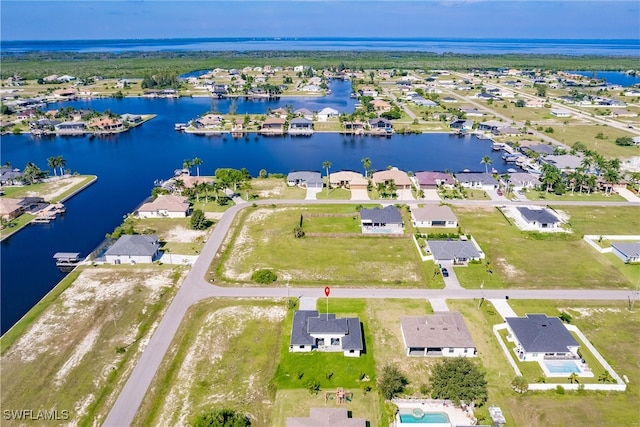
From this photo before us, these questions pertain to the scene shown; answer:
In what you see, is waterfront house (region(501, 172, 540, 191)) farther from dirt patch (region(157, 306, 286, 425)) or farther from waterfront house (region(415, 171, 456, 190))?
dirt patch (region(157, 306, 286, 425))

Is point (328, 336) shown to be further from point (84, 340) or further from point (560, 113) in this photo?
point (560, 113)

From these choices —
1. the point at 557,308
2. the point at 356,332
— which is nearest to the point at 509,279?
the point at 557,308

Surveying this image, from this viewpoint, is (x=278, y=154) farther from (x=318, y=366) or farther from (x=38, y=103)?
(x=38, y=103)

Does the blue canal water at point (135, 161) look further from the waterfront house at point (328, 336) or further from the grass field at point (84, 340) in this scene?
the waterfront house at point (328, 336)

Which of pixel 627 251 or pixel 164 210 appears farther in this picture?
pixel 164 210

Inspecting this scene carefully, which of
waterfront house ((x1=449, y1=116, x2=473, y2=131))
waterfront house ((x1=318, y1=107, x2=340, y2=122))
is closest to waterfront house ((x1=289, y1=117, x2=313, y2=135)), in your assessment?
waterfront house ((x1=318, y1=107, x2=340, y2=122))

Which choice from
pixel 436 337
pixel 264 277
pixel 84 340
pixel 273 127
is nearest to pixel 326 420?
pixel 436 337

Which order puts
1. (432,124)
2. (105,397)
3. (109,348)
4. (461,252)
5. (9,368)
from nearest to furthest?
(105,397), (9,368), (109,348), (461,252), (432,124)
